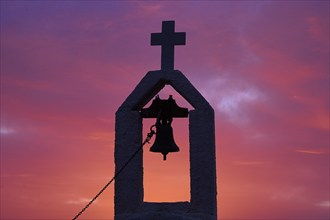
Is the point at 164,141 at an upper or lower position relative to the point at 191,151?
upper

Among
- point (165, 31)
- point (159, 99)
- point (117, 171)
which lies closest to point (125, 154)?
point (117, 171)

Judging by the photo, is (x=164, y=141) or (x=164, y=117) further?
(x=164, y=117)

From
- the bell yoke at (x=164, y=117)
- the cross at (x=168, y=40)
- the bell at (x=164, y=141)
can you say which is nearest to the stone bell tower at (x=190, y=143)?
the cross at (x=168, y=40)

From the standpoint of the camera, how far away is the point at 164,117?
10.8m

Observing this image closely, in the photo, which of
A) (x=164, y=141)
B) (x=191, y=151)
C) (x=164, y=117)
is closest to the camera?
(x=191, y=151)

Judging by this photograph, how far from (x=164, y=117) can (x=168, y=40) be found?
4.52 feet

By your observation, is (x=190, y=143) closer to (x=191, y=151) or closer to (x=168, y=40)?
(x=191, y=151)

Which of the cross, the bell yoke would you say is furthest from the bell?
the cross

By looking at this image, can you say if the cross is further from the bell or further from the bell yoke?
the bell

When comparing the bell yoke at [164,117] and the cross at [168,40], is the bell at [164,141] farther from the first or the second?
the cross at [168,40]

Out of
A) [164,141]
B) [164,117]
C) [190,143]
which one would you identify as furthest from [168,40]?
[190,143]

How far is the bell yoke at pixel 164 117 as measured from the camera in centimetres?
1062

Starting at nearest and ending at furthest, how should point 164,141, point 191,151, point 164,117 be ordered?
point 191,151, point 164,141, point 164,117

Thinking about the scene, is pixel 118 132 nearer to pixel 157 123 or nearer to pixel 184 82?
pixel 157 123
